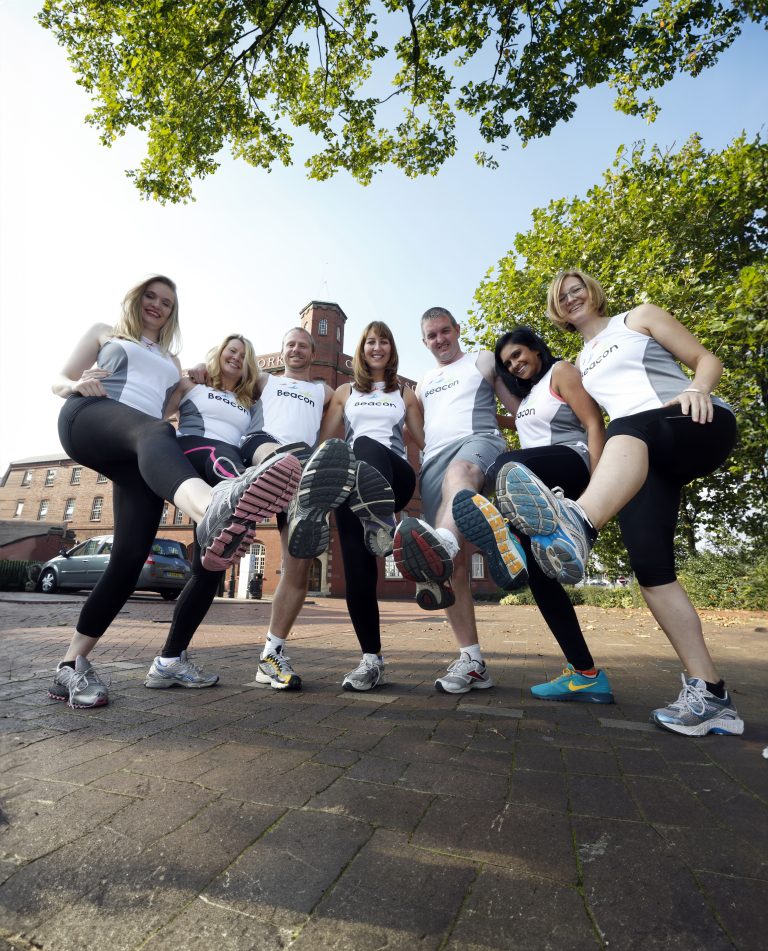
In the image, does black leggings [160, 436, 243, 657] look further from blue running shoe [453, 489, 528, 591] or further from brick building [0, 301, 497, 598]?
brick building [0, 301, 497, 598]

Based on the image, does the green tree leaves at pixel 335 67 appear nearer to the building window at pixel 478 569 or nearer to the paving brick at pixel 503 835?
the paving brick at pixel 503 835

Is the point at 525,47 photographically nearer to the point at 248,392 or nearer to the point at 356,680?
the point at 248,392

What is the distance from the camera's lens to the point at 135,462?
2662mm

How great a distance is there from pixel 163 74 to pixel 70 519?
1646 inches

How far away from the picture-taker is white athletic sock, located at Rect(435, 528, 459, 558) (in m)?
2.50

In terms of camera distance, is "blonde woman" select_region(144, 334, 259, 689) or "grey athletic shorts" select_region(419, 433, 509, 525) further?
"grey athletic shorts" select_region(419, 433, 509, 525)

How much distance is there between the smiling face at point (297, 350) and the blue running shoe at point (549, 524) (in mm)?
1982

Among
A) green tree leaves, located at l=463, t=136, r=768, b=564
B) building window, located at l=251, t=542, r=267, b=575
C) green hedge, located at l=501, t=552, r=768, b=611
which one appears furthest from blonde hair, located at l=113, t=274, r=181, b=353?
building window, located at l=251, t=542, r=267, b=575

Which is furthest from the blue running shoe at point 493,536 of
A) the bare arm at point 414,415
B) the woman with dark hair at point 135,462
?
the bare arm at point 414,415

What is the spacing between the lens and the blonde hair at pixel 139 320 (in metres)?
3.05

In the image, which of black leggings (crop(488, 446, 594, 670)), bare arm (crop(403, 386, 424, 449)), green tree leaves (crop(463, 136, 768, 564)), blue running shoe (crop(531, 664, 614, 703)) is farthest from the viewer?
green tree leaves (crop(463, 136, 768, 564))

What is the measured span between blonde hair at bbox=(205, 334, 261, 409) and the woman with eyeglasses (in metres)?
1.89

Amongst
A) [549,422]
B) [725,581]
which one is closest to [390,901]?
[549,422]

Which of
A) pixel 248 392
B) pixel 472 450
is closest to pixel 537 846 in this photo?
pixel 472 450
